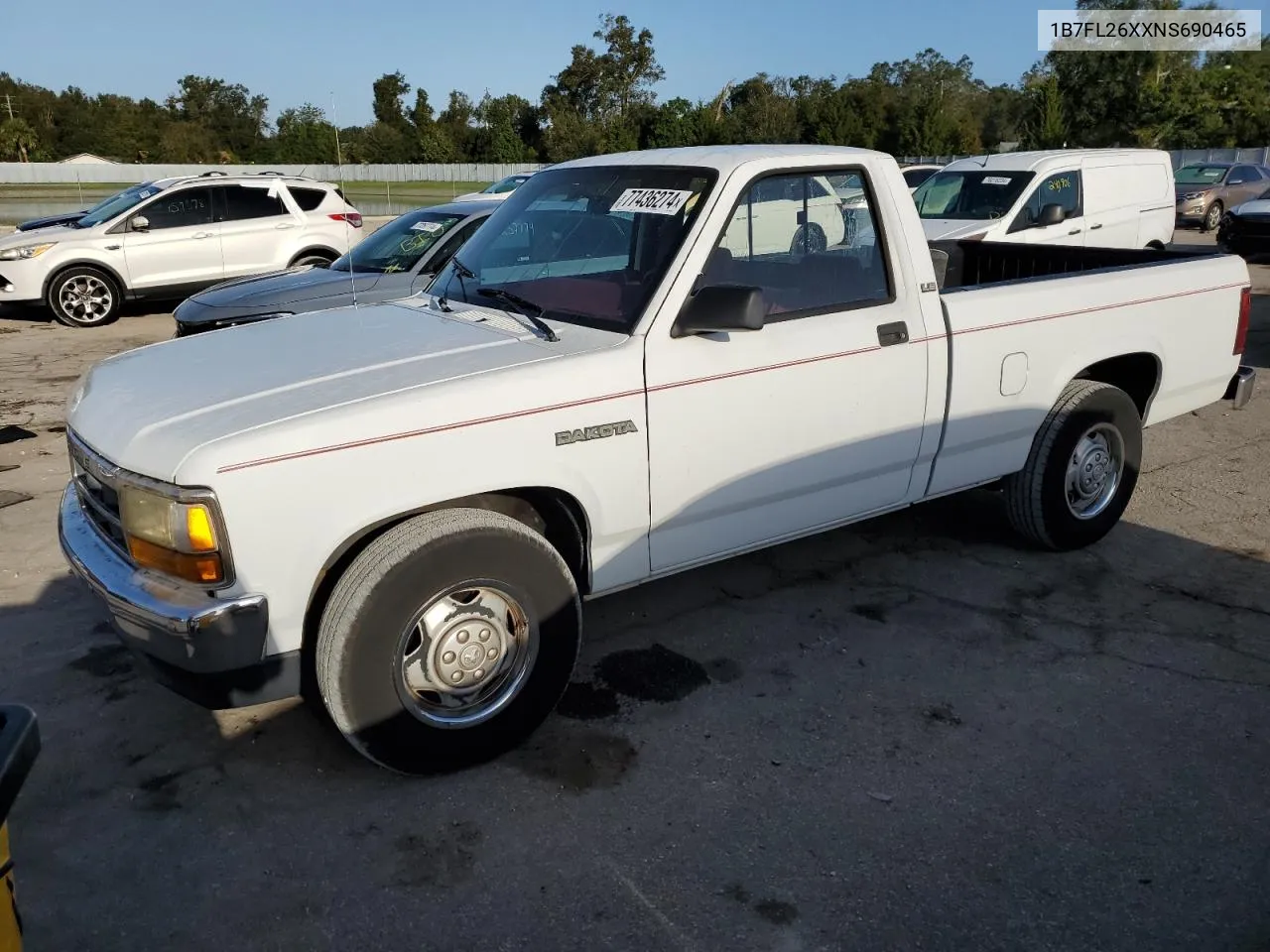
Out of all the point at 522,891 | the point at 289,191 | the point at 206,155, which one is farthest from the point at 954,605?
A: the point at 206,155

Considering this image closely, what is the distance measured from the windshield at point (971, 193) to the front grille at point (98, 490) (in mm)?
10015

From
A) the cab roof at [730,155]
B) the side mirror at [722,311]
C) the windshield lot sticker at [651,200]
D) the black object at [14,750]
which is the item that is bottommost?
the black object at [14,750]

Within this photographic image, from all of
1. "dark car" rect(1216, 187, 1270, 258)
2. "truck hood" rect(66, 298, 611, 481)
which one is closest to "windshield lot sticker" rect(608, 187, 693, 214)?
"truck hood" rect(66, 298, 611, 481)

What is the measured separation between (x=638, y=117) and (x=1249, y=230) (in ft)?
167

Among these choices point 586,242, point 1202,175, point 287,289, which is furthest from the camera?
point 1202,175

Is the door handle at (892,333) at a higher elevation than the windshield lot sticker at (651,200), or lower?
lower

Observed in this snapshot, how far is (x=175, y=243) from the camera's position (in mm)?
13227

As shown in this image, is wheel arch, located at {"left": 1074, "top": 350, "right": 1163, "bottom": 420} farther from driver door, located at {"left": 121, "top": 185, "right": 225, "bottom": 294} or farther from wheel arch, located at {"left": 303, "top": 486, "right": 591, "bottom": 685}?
driver door, located at {"left": 121, "top": 185, "right": 225, "bottom": 294}

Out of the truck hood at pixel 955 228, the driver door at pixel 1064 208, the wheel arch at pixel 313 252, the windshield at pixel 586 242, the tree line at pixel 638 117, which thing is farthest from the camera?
the tree line at pixel 638 117

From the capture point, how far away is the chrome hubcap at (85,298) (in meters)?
12.9

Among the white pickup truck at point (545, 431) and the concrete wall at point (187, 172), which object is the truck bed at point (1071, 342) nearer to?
the white pickup truck at point (545, 431)

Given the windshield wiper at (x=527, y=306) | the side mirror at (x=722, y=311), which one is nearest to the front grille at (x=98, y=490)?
the windshield wiper at (x=527, y=306)

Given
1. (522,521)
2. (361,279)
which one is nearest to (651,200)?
(522,521)

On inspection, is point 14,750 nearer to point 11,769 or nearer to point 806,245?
point 11,769
